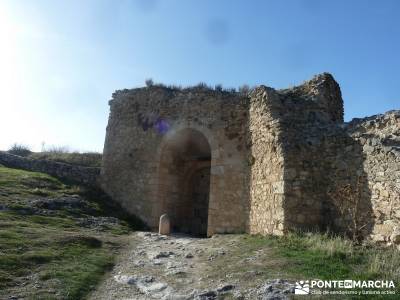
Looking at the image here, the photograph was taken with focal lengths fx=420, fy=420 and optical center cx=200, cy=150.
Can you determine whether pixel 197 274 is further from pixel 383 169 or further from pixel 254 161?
pixel 254 161

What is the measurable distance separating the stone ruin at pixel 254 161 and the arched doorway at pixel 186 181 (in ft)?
0.13

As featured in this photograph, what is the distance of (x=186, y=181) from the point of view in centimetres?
1647

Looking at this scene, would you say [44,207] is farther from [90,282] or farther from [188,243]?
[90,282]

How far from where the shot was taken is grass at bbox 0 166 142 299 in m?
6.79

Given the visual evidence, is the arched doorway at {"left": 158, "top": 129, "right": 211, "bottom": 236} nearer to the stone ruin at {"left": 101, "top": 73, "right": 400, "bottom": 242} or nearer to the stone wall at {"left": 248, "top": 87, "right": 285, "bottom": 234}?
the stone ruin at {"left": 101, "top": 73, "right": 400, "bottom": 242}

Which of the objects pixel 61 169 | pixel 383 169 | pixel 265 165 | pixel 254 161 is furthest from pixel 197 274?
pixel 61 169

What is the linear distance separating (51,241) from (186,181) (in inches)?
312

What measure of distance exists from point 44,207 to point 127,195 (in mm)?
3296

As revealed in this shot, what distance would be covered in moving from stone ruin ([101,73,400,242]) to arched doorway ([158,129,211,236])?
40 mm

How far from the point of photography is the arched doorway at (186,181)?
15.1 metres

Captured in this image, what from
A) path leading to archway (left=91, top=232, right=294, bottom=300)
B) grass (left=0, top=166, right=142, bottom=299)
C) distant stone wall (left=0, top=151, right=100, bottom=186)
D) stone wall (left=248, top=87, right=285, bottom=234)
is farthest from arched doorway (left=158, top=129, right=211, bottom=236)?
path leading to archway (left=91, top=232, right=294, bottom=300)

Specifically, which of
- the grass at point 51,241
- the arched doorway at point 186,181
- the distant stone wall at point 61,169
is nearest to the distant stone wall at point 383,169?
the grass at point 51,241

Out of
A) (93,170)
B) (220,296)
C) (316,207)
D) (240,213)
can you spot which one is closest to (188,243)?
(240,213)

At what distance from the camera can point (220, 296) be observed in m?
6.36
